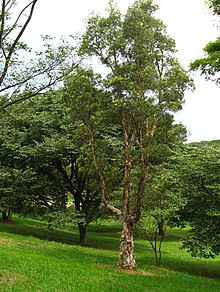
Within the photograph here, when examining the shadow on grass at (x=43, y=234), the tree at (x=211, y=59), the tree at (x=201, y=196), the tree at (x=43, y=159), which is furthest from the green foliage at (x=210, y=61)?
the shadow on grass at (x=43, y=234)

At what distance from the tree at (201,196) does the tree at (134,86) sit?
7.42 feet

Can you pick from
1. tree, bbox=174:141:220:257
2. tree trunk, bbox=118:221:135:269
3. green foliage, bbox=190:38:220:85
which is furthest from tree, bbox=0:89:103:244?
green foliage, bbox=190:38:220:85

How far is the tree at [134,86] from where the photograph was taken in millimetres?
13656

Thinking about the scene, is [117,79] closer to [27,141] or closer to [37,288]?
[37,288]

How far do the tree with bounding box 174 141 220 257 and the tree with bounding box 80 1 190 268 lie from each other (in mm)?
2261

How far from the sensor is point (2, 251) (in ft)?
43.6

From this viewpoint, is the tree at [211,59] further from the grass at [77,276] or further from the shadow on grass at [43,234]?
the shadow on grass at [43,234]

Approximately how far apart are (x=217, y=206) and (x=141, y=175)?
386 cm

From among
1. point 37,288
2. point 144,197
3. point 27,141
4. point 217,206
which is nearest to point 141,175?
point 144,197

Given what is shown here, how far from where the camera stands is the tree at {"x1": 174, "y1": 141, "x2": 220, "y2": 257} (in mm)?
14125

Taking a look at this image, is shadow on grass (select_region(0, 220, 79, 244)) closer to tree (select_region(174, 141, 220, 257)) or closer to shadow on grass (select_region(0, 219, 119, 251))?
shadow on grass (select_region(0, 219, 119, 251))

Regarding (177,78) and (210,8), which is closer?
(210,8)

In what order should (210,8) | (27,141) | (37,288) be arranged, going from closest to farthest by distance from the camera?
1. (37,288)
2. (210,8)
3. (27,141)

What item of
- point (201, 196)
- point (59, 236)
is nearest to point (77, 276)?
point (201, 196)
